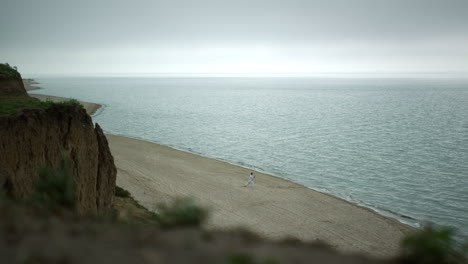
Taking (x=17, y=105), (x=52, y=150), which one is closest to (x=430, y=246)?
(x=52, y=150)

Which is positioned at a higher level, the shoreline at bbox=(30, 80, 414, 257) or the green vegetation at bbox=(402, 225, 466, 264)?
the green vegetation at bbox=(402, 225, 466, 264)

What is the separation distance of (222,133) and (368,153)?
1044 inches

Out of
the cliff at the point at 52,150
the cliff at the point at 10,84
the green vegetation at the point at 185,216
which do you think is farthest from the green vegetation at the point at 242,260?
the cliff at the point at 10,84

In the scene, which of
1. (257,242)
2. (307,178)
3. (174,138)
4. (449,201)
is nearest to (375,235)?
(449,201)

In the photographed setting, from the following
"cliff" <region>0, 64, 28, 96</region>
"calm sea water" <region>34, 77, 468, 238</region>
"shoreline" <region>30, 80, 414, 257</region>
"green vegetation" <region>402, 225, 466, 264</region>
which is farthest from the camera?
"calm sea water" <region>34, 77, 468, 238</region>

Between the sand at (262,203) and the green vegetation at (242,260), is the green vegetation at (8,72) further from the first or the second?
the green vegetation at (242,260)

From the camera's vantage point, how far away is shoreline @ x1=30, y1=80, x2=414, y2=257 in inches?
808

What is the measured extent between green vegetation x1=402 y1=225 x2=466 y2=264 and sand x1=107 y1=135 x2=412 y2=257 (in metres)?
10.4

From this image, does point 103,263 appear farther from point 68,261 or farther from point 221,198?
point 221,198

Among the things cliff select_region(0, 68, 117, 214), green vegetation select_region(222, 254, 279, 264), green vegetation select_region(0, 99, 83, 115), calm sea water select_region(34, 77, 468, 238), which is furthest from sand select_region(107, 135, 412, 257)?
green vegetation select_region(222, 254, 279, 264)

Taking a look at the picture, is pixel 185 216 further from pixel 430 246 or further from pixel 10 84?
pixel 10 84

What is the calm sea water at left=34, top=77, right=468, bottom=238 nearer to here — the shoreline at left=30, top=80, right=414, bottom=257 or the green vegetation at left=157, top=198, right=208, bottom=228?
the shoreline at left=30, top=80, right=414, bottom=257

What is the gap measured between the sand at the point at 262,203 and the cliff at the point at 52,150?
6271 millimetres

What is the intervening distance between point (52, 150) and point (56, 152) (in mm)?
251
